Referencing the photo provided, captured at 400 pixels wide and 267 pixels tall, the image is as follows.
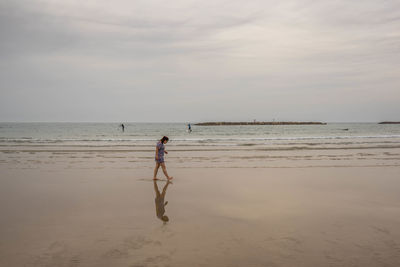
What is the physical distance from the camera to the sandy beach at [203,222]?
4.29m

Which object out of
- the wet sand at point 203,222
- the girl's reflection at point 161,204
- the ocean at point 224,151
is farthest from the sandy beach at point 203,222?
the ocean at point 224,151

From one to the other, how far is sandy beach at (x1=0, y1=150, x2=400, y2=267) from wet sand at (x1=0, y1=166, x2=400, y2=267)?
20 mm

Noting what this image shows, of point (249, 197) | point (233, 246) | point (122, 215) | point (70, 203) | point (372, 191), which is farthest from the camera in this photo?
point (372, 191)

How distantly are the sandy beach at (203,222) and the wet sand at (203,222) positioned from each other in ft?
0.06

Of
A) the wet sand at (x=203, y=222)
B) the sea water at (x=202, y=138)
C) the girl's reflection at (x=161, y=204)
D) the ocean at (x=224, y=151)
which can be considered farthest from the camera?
the sea water at (x=202, y=138)

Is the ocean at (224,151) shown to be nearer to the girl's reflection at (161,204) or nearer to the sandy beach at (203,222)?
the sandy beach at (203,222)

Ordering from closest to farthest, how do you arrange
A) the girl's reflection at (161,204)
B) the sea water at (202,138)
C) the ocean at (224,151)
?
the girl's reflection at (161,204) < the ocean at (224,151) < the sea water at (202,138)

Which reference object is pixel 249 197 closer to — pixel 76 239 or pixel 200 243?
pixel 200 243

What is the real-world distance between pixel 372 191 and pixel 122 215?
7242mm

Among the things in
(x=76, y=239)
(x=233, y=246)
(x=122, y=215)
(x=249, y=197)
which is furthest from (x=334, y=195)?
(x=76, y=239)

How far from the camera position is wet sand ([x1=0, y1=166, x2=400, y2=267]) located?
4285mm

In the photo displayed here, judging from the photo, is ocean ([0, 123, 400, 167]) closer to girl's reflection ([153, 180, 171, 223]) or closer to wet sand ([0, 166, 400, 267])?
wet sand ([0, 166, 400, 267])

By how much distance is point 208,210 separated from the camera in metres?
6.67

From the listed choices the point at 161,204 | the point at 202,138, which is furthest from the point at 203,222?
the point at 202,138
